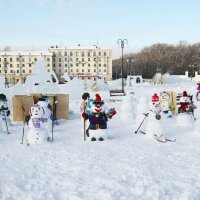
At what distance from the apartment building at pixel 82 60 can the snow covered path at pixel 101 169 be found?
88574 millimetres

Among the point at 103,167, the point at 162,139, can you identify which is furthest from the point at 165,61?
the point at 103,167

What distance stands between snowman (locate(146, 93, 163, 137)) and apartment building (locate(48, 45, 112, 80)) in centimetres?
8742

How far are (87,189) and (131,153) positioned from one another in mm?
2791

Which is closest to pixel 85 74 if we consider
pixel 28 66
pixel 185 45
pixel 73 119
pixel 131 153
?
pixel 28 66

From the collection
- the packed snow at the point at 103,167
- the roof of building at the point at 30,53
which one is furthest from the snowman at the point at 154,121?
the roof of building at the point at 30,53

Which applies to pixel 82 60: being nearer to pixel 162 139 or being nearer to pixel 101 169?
pixel 162 139

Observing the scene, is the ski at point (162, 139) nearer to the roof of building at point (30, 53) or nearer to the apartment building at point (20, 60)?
the roof of building at point (30, 53)

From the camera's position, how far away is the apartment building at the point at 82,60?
9900cm

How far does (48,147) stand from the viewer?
9391 millimetres

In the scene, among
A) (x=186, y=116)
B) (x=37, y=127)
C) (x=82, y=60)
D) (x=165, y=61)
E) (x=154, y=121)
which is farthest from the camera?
(x=82, y=60)

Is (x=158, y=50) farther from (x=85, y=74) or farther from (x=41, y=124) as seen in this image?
(x=41, y=124)

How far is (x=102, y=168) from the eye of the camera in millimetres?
7379

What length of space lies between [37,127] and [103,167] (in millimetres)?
3164

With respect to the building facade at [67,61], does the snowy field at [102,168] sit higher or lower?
lower
